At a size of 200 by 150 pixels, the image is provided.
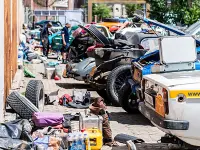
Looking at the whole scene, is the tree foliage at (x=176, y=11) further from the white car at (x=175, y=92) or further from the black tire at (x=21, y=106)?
the white car at (x=175, y=92)

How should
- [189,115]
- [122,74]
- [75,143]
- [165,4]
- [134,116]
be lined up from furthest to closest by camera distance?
[165,4] → [122,74] → [134,116] → [75,143] → [189,115]

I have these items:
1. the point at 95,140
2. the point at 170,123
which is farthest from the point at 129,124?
the point at 170,123

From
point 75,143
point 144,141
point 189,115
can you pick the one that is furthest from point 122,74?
point 189,115

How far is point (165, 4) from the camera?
4084cm

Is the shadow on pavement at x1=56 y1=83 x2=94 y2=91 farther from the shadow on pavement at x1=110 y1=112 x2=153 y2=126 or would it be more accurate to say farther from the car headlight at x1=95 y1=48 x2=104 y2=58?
the shadow on pavement at x1=110 y1=112 x2=153 y2=126

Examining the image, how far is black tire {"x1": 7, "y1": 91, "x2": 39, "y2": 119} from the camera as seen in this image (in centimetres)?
889

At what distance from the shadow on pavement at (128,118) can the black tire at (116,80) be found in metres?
0.59

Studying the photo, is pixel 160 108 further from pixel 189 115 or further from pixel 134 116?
pixel 134 116

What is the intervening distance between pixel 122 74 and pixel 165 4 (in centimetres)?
3041

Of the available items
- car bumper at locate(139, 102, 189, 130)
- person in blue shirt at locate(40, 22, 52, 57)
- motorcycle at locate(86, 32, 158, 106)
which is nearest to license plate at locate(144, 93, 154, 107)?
car bumper at locate(139, 102, 189, 130)

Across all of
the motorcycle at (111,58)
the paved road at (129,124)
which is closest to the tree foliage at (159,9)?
the paved road at (129,124)

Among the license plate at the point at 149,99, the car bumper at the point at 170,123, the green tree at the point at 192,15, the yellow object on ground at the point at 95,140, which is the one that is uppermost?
the green tree at the point at 192,15

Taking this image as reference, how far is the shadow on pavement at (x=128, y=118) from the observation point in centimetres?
1002

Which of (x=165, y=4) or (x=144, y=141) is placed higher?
(x=165, y=4)
